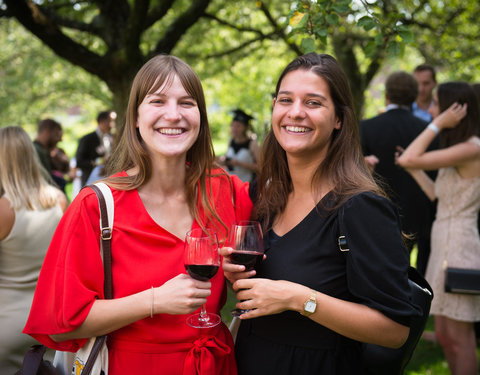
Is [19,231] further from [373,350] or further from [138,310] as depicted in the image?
[373,350]

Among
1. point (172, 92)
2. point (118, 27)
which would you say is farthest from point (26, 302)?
point (118, 27)

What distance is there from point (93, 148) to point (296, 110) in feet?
22.2

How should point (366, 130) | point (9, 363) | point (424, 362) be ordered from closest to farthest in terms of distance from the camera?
point (9, 363) < point (424, 362) < point (366, 130)

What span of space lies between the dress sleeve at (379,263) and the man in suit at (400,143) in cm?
338

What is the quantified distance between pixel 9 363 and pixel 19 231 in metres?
0.95

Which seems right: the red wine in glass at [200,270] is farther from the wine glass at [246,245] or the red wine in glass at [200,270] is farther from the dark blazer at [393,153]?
the dark blazer at [393,153]

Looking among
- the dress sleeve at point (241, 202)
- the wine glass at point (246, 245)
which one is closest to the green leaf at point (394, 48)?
the dress sleeve at point (241, 202)

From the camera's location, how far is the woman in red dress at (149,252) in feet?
6.54

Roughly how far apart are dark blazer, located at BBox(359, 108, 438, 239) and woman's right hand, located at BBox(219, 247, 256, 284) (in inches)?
138

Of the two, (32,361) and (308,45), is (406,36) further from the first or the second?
(32,361)

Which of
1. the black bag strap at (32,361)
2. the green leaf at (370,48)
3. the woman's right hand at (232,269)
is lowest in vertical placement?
the black bag strap at (32,361)

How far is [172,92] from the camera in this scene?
2332 mm

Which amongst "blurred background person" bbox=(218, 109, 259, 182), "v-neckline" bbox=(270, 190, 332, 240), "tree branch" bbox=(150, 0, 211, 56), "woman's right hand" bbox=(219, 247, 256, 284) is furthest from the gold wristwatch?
"blurred background person" bbox=(218, 109, 259, 182)

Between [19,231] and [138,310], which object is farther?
[19,231]
